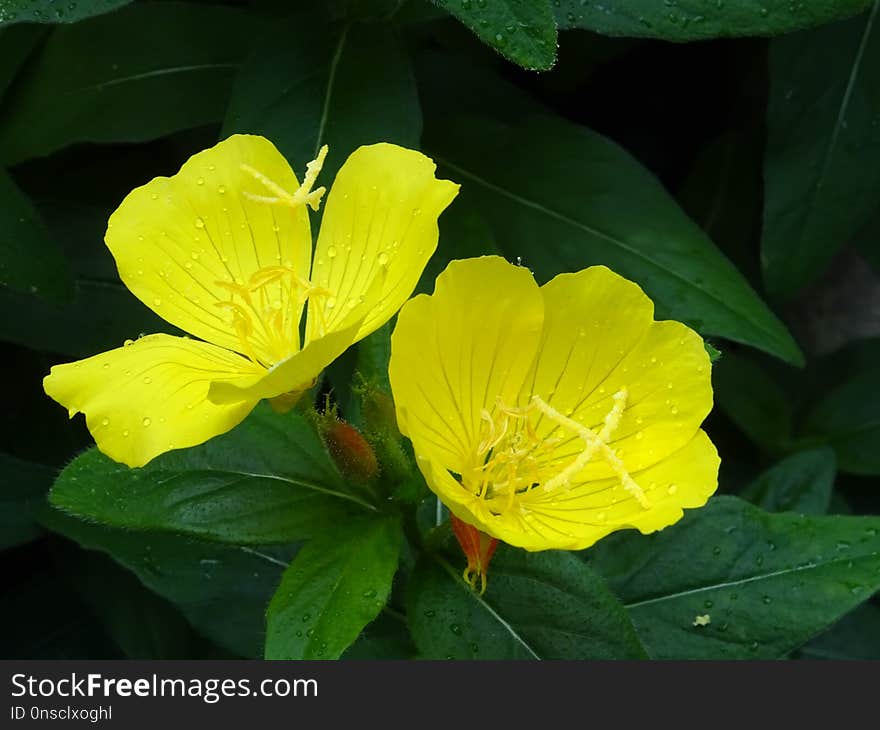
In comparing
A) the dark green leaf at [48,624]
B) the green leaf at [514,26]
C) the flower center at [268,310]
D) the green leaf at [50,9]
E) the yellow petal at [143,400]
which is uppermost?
the green leaf at [514,26]

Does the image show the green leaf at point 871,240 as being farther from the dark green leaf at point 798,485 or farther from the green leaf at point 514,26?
the green leaf at point 514,26

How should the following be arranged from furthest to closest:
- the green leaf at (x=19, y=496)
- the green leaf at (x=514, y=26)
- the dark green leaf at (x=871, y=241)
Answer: the dark green leaf at (x=871, y=241)
the green leaf at (x=19, y=496)
the green leaf at (x=514, y=26)

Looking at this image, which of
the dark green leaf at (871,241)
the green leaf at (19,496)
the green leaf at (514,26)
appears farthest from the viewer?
the dark green leaf at (871,241)

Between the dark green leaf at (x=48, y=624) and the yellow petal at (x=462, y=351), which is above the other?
the yellow petal at (x=462, y=351)

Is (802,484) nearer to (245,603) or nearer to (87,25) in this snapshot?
(245,603)

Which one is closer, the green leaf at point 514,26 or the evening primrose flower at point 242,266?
the evening primrose flower at point 242,266

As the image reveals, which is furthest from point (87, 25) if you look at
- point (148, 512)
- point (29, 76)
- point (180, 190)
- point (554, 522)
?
point (554, 522)

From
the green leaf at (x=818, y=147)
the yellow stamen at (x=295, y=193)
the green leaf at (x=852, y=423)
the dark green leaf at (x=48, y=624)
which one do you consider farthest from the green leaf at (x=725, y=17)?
the dark green leaf at (x=48, y=624)
